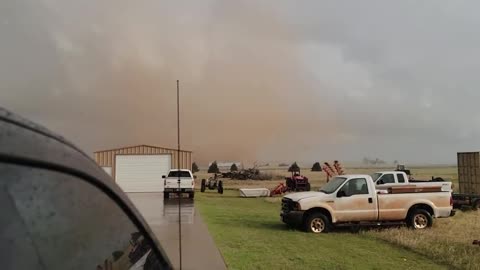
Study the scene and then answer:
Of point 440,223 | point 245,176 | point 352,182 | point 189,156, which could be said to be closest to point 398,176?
point 440,223

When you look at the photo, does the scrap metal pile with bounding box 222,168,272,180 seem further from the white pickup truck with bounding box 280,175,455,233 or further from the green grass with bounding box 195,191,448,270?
the white pickup truck with bounding box 280,175,455,233

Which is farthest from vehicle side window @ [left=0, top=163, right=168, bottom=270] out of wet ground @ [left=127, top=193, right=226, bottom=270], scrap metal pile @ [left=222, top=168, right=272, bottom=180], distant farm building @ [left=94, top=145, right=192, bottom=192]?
scrap metal pile @ [left=222, top=168, right=272, bottom=180]

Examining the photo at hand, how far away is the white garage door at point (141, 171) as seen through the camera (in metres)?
40.7

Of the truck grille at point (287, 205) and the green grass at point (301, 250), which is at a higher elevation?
the truck grille at point (287, 205)

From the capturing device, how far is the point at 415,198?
16.9 meters

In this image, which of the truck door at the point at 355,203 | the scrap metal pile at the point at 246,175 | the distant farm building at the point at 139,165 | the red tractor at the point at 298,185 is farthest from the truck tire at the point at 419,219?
the scrap metal pile at the point at 246,175

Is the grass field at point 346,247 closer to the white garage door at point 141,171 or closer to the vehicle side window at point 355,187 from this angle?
the vehicle side window at point 355,187

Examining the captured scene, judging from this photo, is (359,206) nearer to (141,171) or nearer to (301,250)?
(301,250)

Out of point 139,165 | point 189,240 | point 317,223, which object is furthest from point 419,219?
point 139,165

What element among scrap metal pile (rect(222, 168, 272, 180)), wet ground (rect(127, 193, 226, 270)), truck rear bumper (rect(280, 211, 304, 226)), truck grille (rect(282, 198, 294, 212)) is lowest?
wet ground (rect(127, 193, 226, 270))

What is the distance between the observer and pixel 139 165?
41781 mm

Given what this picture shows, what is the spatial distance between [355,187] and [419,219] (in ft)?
7.98

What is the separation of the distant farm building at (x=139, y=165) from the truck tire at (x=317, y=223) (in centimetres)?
2569

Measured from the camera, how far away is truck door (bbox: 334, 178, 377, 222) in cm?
1628
